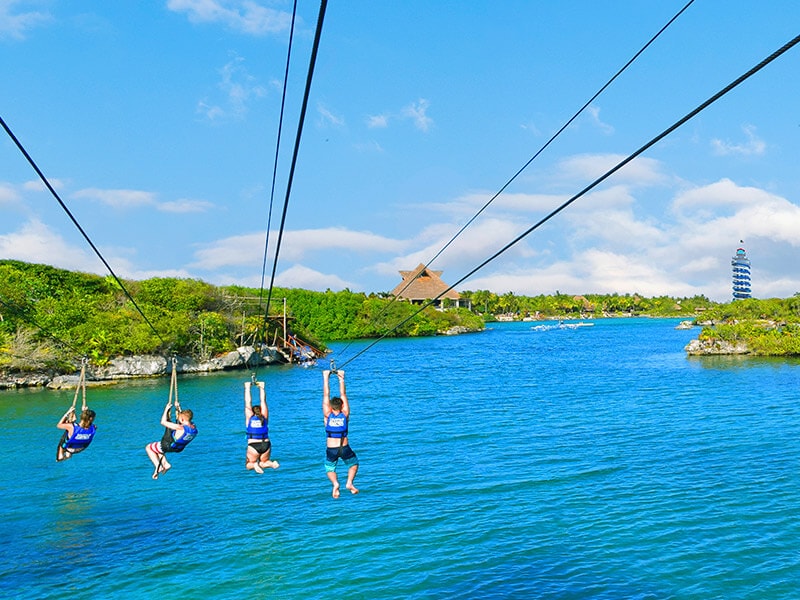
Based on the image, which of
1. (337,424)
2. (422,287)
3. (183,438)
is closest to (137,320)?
(183,438)

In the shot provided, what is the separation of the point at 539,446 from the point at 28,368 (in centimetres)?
4378

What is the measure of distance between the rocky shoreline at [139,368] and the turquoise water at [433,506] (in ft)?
33.0

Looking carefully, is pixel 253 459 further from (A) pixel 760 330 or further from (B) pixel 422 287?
(B) pixel 422 287

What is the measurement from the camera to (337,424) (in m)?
13.5

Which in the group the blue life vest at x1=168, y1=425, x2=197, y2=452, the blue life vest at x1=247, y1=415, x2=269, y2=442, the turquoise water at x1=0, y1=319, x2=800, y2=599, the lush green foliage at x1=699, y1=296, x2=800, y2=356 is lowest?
the turquoise water at x1=0, y1=319, x2=800, y2=599

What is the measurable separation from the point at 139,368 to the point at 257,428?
49.8 metres

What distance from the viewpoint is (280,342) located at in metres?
86.7

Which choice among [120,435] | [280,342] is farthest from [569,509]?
[280,342]

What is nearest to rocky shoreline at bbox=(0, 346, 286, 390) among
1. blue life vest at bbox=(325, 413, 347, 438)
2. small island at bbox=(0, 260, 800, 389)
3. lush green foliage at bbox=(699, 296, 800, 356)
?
small island at bbox=(0, 260, 800, 389)

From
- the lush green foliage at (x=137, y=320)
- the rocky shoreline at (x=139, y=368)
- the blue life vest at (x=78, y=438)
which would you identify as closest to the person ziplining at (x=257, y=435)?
the blue life vest at (x=78, y=438)

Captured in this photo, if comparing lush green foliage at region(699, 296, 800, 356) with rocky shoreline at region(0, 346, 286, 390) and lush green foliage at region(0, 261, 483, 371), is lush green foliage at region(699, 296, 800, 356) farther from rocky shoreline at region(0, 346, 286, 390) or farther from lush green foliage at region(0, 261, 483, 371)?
rocky shoreline at region(0, 346, 286, 390)

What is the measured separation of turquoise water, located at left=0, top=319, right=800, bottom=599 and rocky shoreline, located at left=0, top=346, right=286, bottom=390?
1005 cm

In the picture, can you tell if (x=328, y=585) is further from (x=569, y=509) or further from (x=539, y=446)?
(x=539, y=446)

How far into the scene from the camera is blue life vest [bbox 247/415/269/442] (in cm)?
1538
